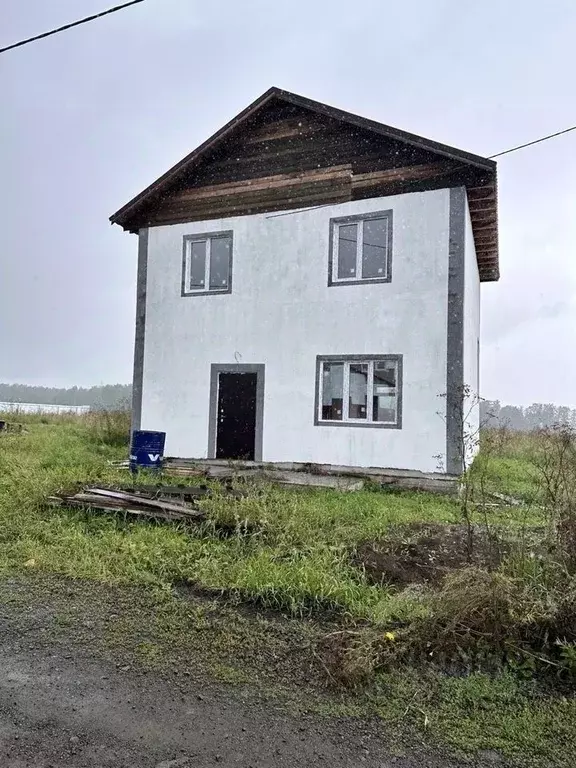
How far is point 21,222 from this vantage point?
34.1 meters

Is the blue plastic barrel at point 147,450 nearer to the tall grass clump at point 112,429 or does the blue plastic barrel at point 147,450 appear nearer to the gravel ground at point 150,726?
the tall grass clump at point 112,429

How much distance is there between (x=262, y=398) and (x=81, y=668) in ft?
26.1

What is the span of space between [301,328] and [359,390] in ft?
5.87

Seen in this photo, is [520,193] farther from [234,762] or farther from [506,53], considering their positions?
[234,762]

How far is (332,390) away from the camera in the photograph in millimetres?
10688

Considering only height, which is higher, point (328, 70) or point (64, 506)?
point (328, 70)

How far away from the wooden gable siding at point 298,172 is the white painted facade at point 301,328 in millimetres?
280

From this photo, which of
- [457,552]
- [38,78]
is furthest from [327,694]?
[38,78]

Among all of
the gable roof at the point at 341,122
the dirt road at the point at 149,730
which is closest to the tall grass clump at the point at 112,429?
the gable roof at the point at 341,122

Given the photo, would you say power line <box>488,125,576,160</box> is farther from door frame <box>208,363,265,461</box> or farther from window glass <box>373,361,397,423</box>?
door frame <box>208,363,265,461</box>

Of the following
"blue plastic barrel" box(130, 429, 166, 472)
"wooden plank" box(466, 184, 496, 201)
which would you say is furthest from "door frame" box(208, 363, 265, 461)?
"wooden plank" box(466, 184, 496, 201)

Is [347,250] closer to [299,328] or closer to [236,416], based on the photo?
[299,328]

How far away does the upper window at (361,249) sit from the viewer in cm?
1037

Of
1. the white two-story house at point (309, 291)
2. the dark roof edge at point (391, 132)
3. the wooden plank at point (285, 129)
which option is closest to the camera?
the dark roof edge at point (391, 132)
